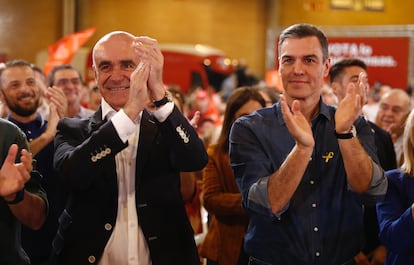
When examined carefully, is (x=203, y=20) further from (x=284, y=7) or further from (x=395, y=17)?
(x=395, y=17)

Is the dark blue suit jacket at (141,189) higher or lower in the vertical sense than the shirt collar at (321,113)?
lower

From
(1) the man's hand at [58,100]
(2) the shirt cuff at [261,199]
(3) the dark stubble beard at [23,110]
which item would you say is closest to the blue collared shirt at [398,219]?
(2) the shirt cuff at [261,199]

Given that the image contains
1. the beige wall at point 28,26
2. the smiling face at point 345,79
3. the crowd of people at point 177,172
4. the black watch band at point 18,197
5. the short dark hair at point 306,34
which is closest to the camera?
the black watch band at point 18,197

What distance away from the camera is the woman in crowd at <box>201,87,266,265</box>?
4.47 metres

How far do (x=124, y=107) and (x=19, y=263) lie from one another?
2.56 feet

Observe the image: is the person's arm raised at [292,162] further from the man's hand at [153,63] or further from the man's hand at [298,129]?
the man's hand at [153,63]

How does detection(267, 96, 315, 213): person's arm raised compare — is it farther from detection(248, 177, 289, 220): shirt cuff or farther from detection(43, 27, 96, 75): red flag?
detection(43, 27, 96, 75): red flag

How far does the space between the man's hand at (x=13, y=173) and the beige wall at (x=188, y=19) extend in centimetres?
1539

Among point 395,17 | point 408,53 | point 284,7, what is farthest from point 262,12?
point 408,53

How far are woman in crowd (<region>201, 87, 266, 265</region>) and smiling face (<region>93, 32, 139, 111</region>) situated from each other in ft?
4.54

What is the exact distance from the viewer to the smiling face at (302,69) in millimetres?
3223

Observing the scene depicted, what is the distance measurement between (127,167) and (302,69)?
0.88 metres

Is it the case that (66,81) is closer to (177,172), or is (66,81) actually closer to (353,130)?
(177,172)

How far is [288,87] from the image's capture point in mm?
3250
